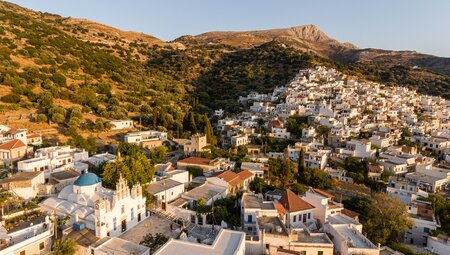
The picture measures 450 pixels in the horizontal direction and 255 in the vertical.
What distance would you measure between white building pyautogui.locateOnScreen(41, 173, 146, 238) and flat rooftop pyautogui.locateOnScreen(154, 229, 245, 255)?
4598mm

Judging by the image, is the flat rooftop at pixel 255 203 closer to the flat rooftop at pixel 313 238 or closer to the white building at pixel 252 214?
the white building at pixel 252 214

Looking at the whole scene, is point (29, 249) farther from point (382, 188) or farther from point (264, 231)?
point (382, 188)

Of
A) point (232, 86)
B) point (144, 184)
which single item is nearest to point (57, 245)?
point (144, 184)

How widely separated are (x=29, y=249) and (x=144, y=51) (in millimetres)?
96932

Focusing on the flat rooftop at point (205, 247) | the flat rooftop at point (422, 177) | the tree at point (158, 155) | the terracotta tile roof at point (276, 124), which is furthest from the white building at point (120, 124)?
the flat rooftop at point (422, 177)

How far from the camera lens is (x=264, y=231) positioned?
16312 mm

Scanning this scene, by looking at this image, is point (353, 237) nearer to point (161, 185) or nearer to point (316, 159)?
point (161, 185)

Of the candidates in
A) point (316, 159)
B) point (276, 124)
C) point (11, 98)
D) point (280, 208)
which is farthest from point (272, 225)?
point (11, 98)

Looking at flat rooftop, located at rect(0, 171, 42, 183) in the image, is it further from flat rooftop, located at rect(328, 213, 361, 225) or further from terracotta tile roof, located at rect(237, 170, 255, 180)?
flat rooftop, located at rect(328, 213, 361, 225)

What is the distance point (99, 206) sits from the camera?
645 inches

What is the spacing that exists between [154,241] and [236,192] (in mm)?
10398

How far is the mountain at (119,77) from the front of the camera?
44075mm

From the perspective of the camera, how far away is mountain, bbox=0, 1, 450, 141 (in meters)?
44.1

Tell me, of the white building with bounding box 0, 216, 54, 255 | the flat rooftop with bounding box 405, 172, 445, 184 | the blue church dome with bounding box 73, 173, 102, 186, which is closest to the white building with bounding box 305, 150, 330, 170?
the flat rooftop with bounding box 405, 172, 445, 184
